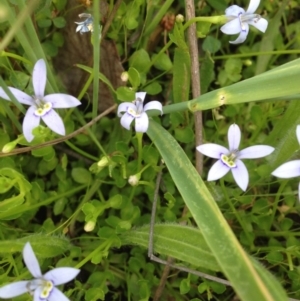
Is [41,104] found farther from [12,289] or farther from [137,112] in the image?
[12,289]

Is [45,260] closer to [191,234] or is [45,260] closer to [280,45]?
[191,234]

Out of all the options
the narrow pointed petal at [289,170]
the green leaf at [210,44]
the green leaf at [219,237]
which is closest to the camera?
the green leaf at [219,237]

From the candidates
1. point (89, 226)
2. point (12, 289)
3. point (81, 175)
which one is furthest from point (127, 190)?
point (12, 289)

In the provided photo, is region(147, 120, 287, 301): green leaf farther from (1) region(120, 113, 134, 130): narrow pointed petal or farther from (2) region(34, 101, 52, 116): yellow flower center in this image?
(2) region(34, 101, 52, 116): yellow flower center

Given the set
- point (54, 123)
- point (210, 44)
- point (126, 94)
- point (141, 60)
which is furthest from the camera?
point (210, 44)

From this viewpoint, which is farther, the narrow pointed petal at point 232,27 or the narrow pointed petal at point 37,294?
the narrow pointed petal at point 232,27

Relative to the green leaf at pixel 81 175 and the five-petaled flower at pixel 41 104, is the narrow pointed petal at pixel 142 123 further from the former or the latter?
the green leaf at pixel 81 175

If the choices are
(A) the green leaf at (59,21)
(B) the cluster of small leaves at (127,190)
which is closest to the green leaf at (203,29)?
(B) the cluster of small leaves at (127,190)
